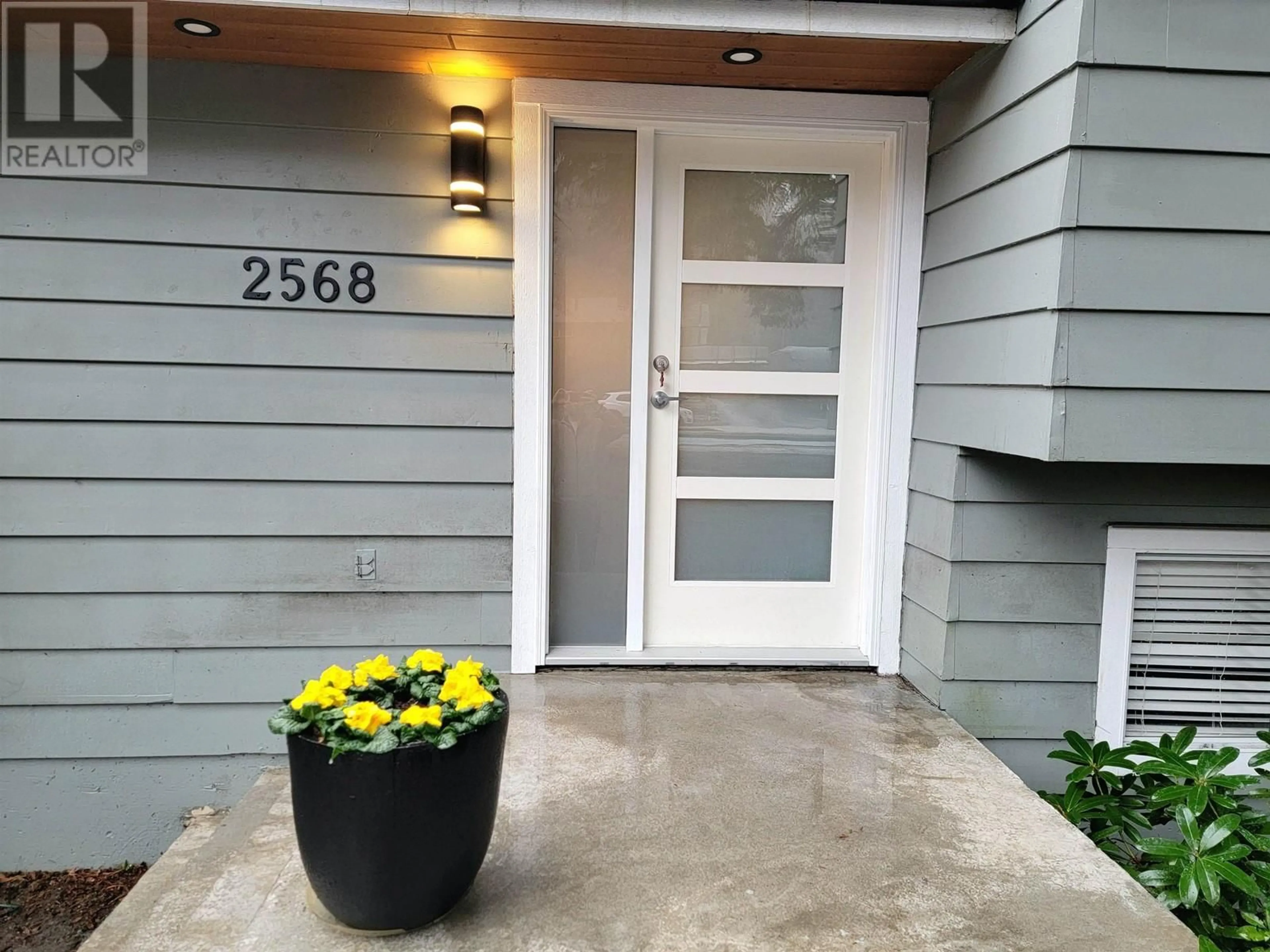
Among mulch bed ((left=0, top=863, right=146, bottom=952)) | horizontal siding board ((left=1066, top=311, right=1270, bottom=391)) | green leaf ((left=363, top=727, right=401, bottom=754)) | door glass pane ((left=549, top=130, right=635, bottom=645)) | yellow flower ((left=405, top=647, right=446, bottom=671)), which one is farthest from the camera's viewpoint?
door glass pane ((left=549, top=130, right=635, bottom=645))

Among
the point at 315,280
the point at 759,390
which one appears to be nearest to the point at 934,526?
the point at 759,390

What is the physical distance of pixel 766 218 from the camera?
2.81 m

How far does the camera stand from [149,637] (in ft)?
8.64

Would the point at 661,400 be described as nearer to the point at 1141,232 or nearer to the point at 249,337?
the point at 249,337

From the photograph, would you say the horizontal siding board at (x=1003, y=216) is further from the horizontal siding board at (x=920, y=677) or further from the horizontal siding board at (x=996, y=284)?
the horizontal siding board at (x=920, y=677)

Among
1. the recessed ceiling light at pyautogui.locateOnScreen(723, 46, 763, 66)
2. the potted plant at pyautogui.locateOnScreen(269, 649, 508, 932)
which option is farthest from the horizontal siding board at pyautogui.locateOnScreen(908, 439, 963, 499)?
the potted plant at pyautogui.locateOnScreen(269, 649, 508, 932)

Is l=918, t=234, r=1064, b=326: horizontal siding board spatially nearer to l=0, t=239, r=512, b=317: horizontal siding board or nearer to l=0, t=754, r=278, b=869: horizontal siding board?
l=0, t=239, r=512, b=317: horizontal siding board

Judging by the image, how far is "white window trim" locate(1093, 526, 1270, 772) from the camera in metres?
2.58

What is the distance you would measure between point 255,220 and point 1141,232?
2509 mm

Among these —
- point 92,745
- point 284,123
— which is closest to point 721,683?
point 92,745

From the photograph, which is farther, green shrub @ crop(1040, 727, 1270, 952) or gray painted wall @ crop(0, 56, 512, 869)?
gray painted wall @ crop(0, 56, 512, 869)

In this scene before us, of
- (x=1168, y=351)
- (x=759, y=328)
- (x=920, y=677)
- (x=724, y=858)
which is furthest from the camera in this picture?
(x=759, y=328)

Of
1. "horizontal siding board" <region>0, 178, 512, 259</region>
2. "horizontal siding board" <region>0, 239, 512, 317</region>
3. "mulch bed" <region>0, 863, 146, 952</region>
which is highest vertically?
"horizontal siding board" <region>0, 178, 512, 259</region>

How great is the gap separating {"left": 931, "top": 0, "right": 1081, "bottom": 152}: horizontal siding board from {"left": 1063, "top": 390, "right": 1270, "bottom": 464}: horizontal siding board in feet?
2.70
